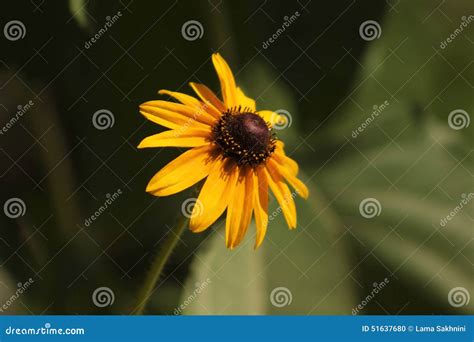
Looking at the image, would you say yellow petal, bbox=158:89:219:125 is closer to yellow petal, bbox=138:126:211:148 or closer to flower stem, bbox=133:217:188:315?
yellow petal, bbox=138:126:211:148

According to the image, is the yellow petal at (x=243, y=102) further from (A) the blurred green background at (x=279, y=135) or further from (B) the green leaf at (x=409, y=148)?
(B) the green leaf at (x=409, y=148)

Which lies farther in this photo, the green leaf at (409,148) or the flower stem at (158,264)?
the green leaf at (409,148)

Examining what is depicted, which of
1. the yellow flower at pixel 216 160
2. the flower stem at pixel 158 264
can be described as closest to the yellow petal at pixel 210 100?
the yellow flower at pixel 216 160

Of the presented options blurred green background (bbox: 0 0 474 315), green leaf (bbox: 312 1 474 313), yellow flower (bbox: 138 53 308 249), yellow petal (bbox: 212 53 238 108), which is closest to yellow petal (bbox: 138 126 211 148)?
yellow flower (bbox: 138 53 308 249)

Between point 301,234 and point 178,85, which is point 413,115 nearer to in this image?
point 301,234

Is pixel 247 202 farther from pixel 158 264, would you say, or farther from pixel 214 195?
pixel 158 264
